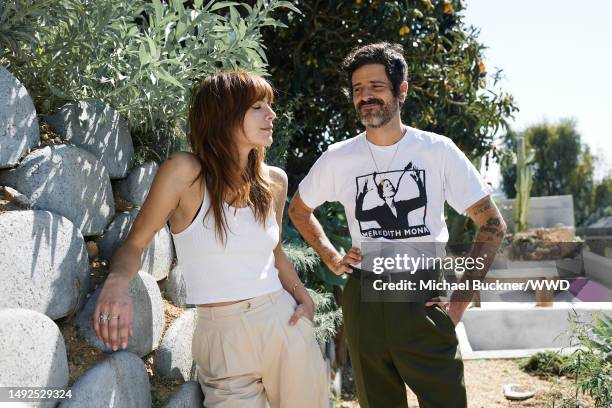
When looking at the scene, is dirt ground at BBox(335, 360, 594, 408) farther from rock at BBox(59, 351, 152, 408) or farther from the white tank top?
rock at BBox(59, 351, 152, 408)

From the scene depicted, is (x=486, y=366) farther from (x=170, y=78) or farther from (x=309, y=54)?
(x=170, y=78)

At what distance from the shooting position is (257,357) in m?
2.18

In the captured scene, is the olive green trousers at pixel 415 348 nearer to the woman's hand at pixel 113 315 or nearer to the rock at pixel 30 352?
the woman's hand at pixel 113 315

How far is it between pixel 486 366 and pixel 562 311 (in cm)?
137

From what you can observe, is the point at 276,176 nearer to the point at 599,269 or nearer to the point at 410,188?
the point at 410,188

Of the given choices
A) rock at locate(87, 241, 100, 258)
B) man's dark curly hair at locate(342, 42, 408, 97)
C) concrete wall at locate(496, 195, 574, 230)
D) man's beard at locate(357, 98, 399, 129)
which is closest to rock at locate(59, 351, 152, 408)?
rock at locate(87, 241, 100, 258)

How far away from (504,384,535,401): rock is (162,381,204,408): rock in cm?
296

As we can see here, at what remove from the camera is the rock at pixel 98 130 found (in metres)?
2.40

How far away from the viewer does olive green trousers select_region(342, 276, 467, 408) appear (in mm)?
2553

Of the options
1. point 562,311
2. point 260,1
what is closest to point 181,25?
point 260,1

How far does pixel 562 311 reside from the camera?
6.34 metres

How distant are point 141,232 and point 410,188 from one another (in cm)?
112

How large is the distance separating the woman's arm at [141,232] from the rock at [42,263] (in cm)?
13

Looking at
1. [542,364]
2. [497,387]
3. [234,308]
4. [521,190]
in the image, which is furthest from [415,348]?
[521,190]
